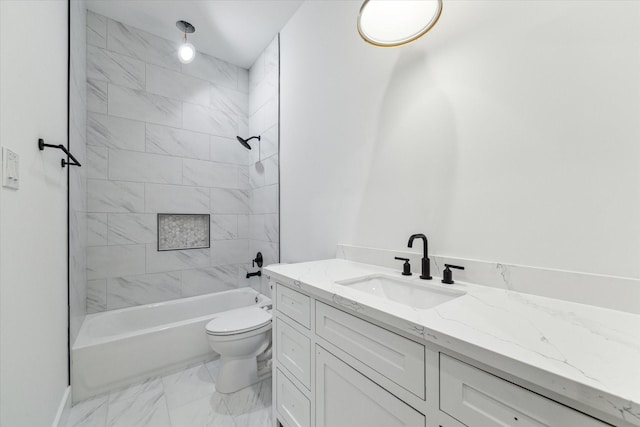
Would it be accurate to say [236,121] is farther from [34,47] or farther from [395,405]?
[395,405]

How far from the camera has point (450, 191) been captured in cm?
114

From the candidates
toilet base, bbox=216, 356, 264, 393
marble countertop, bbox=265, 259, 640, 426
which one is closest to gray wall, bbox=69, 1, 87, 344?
toilet base, bbox=216, 356, 264, 393

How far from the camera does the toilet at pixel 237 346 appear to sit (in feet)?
5.57

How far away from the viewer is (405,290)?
115 centimetres

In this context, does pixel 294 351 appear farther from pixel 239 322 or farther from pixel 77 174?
pixel 77 174

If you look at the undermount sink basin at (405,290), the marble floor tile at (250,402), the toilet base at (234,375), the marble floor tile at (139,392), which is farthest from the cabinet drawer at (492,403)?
the marble floor tile at (139,392)

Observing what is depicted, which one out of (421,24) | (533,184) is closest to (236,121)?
(421,24)

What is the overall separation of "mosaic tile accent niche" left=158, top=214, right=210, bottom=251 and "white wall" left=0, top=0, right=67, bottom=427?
1002mm

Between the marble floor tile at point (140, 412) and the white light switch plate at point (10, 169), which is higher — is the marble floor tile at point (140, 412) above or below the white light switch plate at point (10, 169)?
below

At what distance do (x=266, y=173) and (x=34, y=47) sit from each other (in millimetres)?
1707

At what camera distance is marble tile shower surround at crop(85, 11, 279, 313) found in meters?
2.22

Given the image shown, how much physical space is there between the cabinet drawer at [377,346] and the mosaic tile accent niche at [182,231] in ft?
6.85

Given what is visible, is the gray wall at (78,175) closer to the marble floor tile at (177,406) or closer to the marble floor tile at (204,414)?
the marble floor tile at (177,406)

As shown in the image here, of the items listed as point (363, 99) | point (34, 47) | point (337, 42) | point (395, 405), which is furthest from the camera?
point (337, 42)
